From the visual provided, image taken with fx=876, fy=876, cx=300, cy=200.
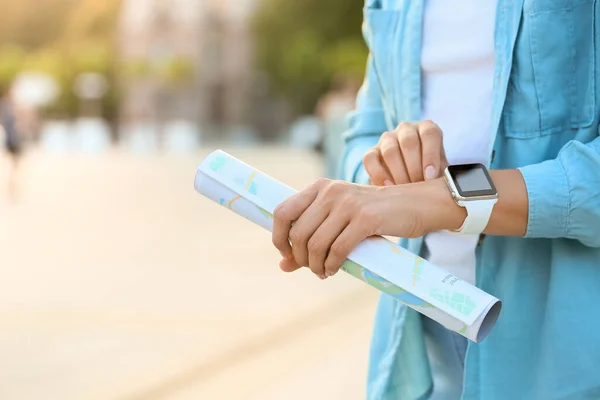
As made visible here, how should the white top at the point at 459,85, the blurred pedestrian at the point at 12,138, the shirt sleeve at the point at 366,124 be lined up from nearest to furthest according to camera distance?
the white top at the point at 459,85 < the shirt sleeve at the point at 366,124 < the blurred pedestrian at the point at 12,138

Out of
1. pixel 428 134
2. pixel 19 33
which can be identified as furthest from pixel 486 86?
pixel 19 33

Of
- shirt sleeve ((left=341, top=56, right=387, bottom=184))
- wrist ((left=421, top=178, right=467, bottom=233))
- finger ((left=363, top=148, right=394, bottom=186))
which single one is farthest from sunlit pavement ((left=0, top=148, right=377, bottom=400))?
wrist ((left=421, top=178, right=467, bottom=233))

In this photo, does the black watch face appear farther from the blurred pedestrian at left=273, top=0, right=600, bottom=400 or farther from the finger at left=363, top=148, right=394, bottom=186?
the finger at left=363, top=148, right=394, bottom=186

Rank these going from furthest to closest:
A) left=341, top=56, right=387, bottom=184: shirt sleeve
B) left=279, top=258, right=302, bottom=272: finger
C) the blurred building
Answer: the blurred building, left=341, top=56, right=387, bottom=184: shirt sleeve, left=279, top=258, right=302, bottom=272: finger

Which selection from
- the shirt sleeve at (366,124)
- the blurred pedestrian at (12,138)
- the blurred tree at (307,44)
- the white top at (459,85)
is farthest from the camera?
the blurred tree at (307,44)

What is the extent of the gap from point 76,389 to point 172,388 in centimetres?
52

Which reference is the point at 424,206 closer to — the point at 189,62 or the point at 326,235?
the point at 326,235

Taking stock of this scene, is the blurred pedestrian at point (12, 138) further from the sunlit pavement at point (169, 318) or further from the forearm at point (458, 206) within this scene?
the forearm at point (458, 206)

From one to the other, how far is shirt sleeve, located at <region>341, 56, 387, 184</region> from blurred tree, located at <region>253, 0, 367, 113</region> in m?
48.2

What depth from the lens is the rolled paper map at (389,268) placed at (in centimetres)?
108

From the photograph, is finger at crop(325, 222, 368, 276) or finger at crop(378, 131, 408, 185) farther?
finger at crop(378, 131, 408, 185)

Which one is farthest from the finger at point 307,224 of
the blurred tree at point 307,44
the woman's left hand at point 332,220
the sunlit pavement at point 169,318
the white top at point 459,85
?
the blurred tree at point 307,44

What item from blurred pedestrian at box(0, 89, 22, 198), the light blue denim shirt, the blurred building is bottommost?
the blurred building

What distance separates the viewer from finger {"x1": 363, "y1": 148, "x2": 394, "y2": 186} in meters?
1.31
